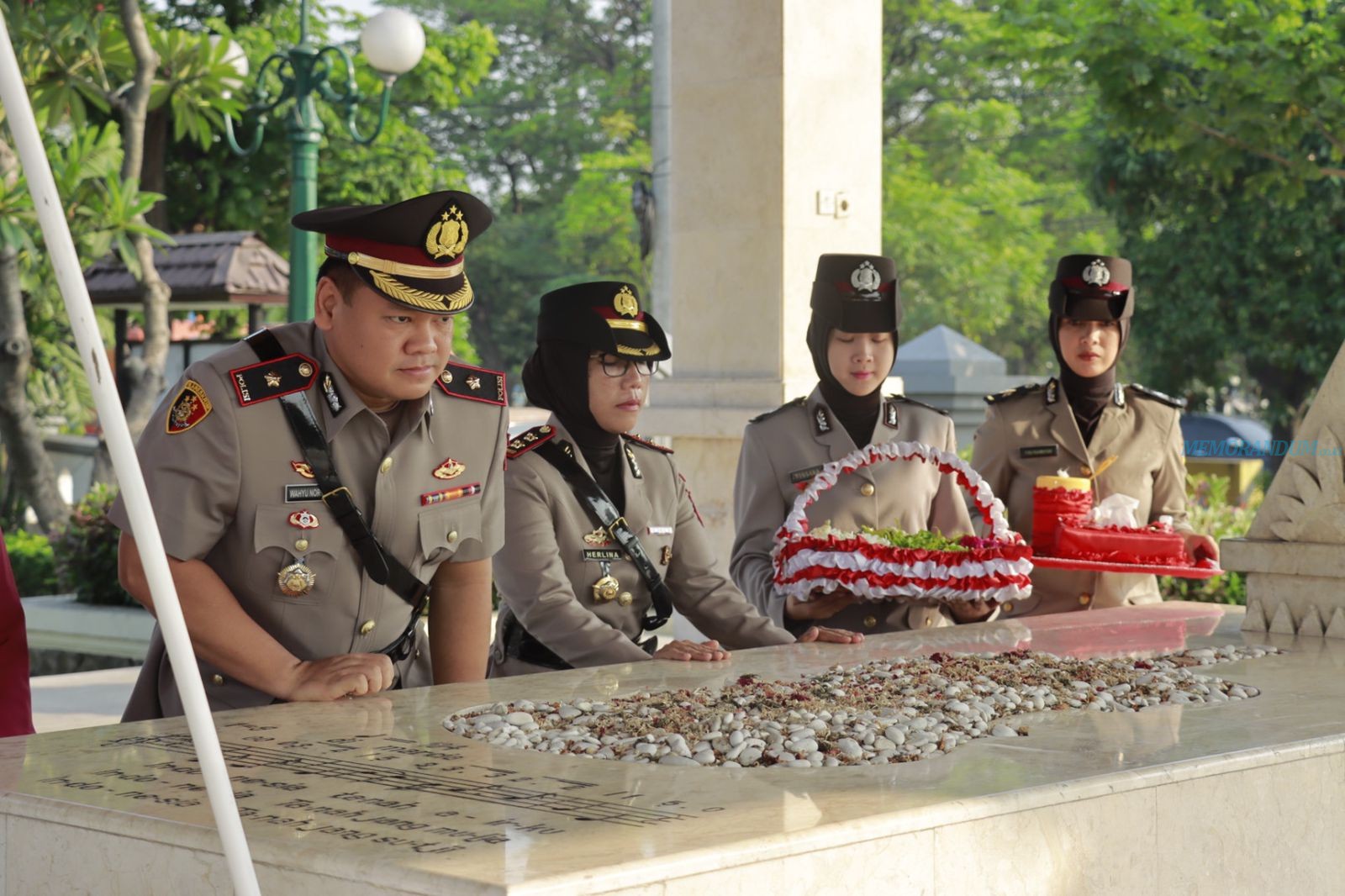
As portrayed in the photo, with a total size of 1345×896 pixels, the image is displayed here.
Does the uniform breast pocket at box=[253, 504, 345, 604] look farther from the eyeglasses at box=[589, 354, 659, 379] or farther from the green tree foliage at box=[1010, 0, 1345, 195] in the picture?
the green tree foliage at box=[1010, 0, 1345, 195]

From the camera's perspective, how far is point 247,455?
3.96 m

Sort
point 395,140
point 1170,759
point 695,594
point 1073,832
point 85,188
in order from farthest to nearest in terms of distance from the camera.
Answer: point 395,140, point 85,188, point 695,594, point 1170,759, point 1073,832

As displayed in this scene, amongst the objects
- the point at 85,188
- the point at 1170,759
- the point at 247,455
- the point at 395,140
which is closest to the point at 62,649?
the point at 85,188

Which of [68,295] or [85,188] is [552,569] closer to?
[68,295]

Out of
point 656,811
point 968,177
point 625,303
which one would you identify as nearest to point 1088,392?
point 625,303

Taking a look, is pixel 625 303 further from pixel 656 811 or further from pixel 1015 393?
pixel 656 811

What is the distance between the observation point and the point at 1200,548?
19.6 ft

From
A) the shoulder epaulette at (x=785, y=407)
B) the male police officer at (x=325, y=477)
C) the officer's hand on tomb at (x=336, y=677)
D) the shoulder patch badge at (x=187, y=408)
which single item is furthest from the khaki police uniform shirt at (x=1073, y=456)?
the shoulder patch badge at (x=187, y=408)

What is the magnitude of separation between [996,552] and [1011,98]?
3813cm


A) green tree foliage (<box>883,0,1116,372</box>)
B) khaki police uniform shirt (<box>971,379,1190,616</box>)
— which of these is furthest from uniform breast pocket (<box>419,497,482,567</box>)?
green tree foliage (<box>883,0,1116,372</box>)

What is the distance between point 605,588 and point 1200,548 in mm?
2234

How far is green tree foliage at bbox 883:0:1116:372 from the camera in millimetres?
37531

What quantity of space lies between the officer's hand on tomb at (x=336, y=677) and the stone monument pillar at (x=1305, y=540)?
3.19 m

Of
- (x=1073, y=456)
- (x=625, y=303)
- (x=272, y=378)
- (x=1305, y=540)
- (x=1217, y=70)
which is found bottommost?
(x=1305, y=540)
